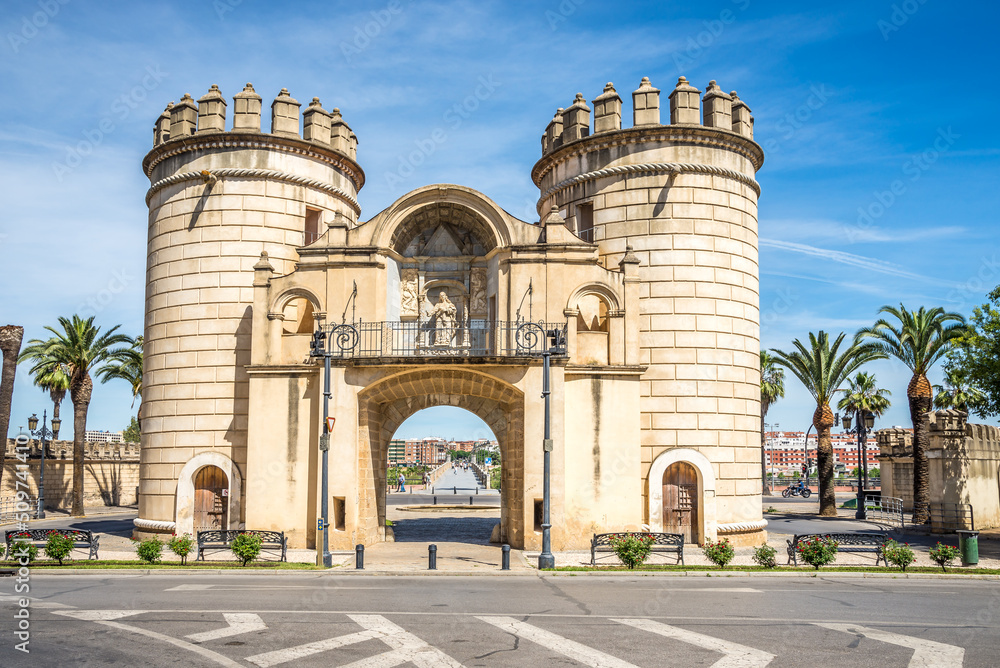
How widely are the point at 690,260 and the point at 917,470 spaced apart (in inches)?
691

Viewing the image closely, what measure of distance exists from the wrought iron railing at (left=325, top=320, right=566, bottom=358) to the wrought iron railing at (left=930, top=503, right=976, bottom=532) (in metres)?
18.3

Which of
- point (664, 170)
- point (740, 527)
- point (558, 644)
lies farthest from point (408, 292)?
→ point (558, 644)

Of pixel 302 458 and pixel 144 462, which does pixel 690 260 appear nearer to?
pixel 302 458

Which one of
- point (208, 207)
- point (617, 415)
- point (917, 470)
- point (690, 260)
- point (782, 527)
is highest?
point (208, 207)

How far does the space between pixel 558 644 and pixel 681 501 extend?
48.9ft

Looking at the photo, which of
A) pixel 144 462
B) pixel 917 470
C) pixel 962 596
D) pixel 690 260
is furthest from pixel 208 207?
pixel 917 470

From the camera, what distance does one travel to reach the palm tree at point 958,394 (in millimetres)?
31484

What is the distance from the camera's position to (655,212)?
91.2 feet

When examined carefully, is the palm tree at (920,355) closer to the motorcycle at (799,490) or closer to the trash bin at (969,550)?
the trash bin at (969,550)

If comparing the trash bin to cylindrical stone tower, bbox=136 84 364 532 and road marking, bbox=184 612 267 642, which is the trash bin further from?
cylindrical stone tower, bbox=136 84 364 532

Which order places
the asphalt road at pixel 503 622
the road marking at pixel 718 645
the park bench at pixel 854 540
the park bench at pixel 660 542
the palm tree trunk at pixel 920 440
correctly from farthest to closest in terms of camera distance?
the palm tree trunk at pixel 920 440, the park bench at pixel 854 540, the park bench at pixel 660 542, the asphalt road at pixel 503 622, the road marking at pixel 718 645

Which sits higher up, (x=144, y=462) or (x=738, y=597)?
(x=144, y=462)

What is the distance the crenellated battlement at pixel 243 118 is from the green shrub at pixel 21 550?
1438cm

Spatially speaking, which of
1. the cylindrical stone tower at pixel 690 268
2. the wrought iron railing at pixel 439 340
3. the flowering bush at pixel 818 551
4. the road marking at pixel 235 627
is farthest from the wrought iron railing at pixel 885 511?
the road marking at pixel 235 627
